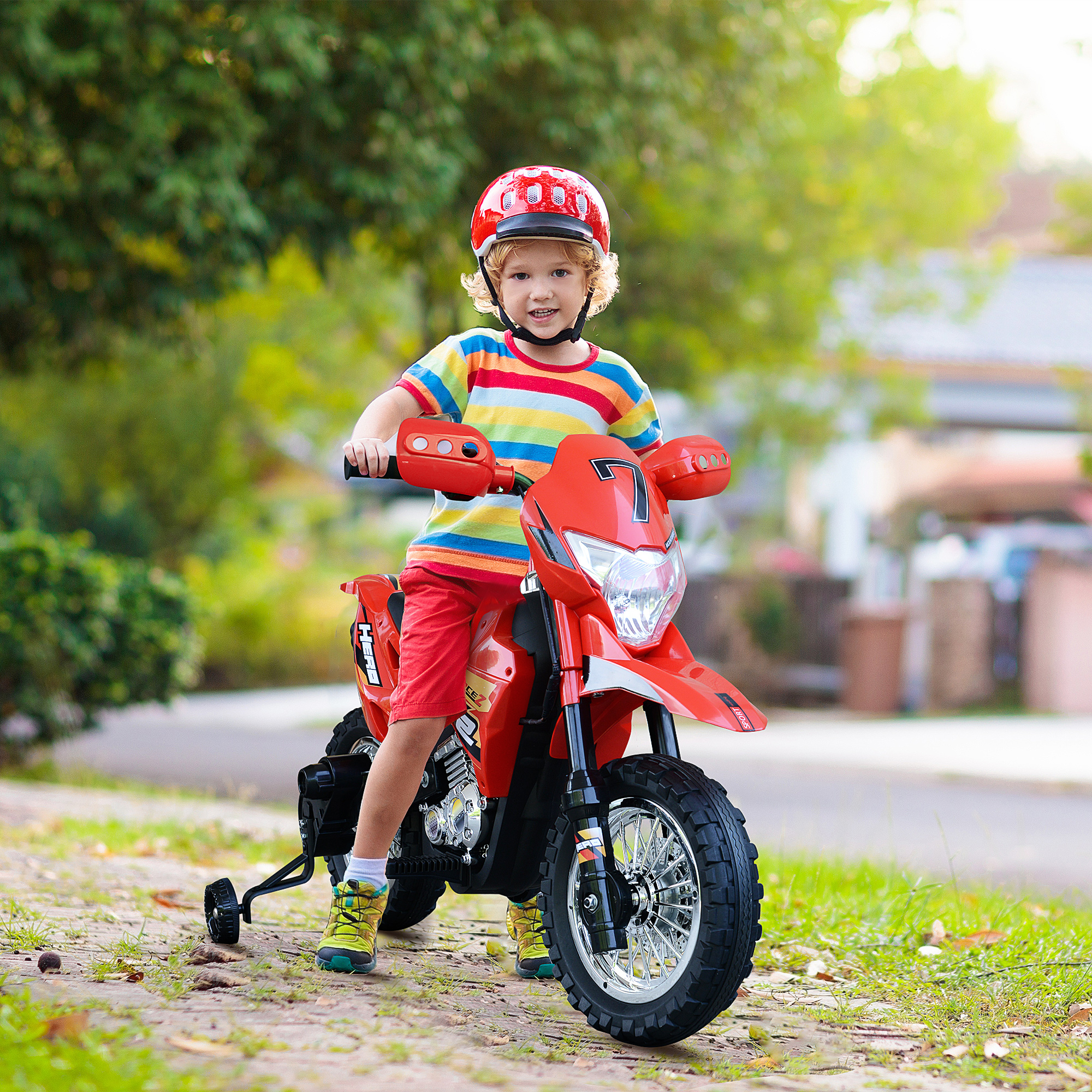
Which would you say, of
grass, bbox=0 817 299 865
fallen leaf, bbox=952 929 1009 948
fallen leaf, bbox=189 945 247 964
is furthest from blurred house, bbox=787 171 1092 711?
fallen leaf, bbox=189 945 247 964

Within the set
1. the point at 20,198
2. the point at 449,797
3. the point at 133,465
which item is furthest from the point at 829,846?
the point at 133,465

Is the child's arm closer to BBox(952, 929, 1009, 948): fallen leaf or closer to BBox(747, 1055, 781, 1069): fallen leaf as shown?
BBox(747, 1055, 781, 1069): fallen leaf

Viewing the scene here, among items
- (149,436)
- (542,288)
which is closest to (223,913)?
(542,288)

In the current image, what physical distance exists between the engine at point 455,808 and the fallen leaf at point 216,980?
584 millimetres

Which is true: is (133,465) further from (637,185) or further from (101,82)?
(101,82)

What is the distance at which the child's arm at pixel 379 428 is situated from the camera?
3084mm

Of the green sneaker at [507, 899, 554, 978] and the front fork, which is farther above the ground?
the front fork

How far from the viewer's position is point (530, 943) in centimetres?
362

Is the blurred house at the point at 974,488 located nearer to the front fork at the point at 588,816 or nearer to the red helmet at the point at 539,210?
the red helmet at the point at 539,210

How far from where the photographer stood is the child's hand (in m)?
3.08

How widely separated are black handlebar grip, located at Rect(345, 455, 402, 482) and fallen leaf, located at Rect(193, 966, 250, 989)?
1.22 meters

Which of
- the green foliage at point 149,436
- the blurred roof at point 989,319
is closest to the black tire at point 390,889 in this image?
the blurred roof at point 989,319

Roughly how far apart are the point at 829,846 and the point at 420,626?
3851mm

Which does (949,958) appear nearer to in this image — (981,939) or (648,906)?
(981,939)
